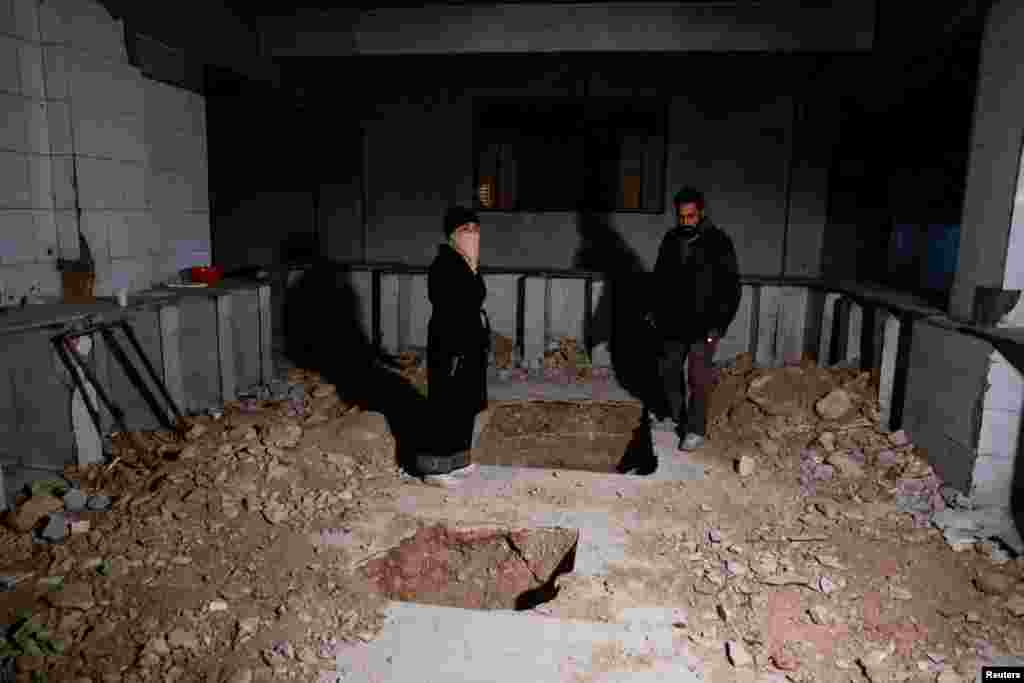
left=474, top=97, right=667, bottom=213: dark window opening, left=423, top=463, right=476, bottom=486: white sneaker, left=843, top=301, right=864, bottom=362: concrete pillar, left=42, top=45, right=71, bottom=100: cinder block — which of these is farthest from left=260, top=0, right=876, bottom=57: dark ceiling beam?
left=423, top=463, right=476, bottom=486: white sneaker

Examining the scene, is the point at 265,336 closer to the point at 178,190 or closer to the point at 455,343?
the point at 178,190

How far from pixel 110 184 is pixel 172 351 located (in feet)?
4.73

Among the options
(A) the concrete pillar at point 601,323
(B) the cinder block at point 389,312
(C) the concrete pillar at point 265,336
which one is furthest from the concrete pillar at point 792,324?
(C) the concrete pillar at point 265,336

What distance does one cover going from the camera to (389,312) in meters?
8.15

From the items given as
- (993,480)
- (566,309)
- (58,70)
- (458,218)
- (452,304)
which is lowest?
(993,480)

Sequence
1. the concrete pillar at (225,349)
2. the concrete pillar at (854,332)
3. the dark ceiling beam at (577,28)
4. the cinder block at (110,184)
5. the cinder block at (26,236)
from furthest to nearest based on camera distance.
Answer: the dark ceiling beam at (577,28), the concrete pillar at (854,332), the concrete pillar at (225,349), the cinder block at (110,184), the cinder block at (26,236)

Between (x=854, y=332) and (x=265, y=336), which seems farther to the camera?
(x=265, y=336)

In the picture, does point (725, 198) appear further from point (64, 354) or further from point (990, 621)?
point (64, 354)

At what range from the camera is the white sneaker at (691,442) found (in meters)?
5.29

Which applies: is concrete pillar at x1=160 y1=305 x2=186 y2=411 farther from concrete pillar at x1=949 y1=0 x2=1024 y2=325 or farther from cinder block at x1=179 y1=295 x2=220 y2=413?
concrete pillar at x1=949 y1=0 x2=1024 y2=325

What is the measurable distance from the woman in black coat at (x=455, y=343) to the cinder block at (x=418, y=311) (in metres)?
3.53

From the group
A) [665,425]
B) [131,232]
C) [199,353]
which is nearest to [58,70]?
[131,232]

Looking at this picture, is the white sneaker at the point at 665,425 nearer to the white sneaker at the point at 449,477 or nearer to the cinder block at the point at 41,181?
the white sneaker at the point at 449,477

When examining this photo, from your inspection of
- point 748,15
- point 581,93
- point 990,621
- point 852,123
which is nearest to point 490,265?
point 581,93
